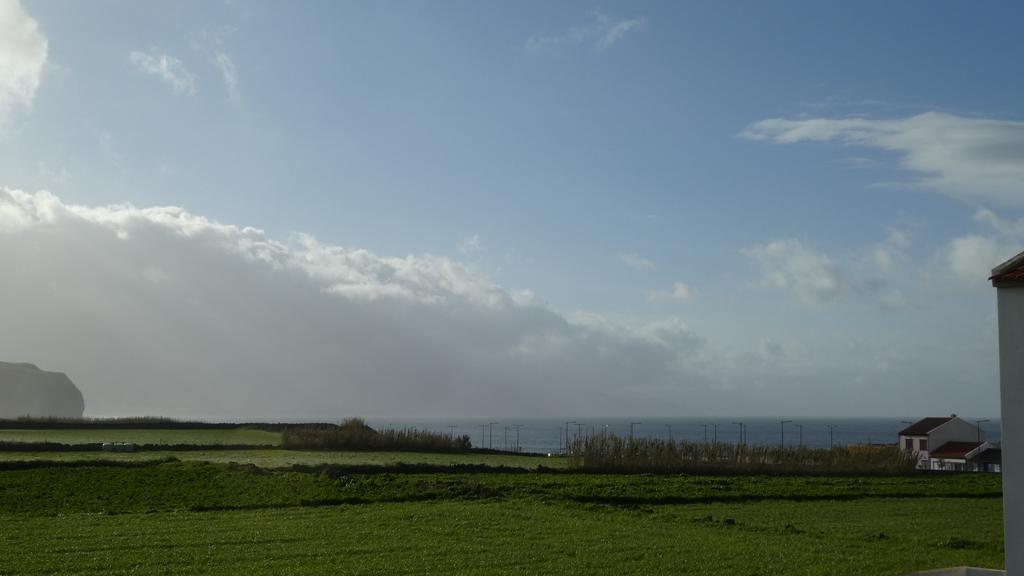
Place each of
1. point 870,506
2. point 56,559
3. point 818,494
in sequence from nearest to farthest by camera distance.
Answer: point 56,559 < point 870,506 < point 818,494

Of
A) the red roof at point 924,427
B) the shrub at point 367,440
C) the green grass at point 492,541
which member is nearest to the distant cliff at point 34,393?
the shrub at point 367,440

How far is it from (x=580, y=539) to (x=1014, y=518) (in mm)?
10278

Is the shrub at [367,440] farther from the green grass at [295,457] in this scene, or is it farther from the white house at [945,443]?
the white house at [945,443]

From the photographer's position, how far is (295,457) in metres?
48.6

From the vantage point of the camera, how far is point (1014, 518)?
14820mm

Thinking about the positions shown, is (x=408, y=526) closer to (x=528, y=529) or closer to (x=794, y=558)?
(x=528, y=529)

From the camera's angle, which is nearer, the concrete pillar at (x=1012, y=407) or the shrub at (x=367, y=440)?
the concrete pillar at (x=1012, y=407)

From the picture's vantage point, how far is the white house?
272 feet

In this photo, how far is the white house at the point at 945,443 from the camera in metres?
83.0

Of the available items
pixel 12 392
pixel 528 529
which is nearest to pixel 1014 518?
pixel 528 529

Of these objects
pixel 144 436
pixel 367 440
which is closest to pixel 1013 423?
pixel 367 440

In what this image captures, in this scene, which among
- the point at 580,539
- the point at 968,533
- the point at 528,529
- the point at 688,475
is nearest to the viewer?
the point at 580,539

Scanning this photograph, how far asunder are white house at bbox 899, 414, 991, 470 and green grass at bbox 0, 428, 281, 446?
58.7 m

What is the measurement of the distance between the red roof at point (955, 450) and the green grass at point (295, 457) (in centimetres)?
4645
